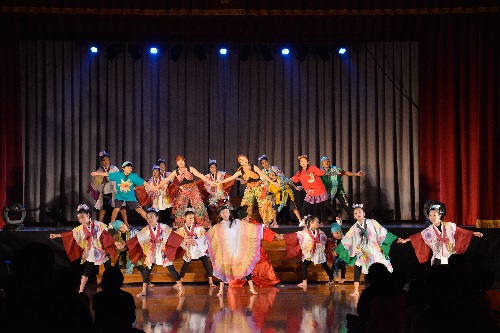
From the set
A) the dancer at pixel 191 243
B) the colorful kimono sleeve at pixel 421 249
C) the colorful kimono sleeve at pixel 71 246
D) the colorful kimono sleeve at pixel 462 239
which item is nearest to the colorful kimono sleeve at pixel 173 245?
the dancer at pixel 191 243

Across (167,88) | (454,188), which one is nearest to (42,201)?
(167,88)

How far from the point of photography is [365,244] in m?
10.1

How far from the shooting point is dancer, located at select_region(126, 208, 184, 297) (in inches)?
389

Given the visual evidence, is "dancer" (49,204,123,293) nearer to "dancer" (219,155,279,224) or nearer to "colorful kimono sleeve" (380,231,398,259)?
"dancer" (219,155,279,224)

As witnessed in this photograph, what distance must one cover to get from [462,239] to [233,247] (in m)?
3.11

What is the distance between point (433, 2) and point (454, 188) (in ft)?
10.7

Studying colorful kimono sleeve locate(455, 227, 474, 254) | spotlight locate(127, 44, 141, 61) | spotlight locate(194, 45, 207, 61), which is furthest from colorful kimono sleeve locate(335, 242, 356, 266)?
spotlight locate(127, 44, 141, 61)

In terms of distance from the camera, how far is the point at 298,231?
10820 mm

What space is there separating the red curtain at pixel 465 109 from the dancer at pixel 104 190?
5.74 meters

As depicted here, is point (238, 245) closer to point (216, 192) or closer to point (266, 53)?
point (216, 192)

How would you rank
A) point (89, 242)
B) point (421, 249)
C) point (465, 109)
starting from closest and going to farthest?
point (89, 242), point (421, 249), point (465, 109)

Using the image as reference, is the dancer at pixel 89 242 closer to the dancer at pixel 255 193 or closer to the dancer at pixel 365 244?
the dancer at pixel 255 193

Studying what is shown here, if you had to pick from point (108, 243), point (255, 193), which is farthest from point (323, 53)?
point (108, 243)

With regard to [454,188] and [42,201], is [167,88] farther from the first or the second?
[454,188]
